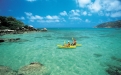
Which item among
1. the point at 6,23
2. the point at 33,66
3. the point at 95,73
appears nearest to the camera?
the point at 95,73

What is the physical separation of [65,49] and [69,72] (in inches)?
400

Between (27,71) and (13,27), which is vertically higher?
(13,27)

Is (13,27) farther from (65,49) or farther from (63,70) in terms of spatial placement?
(63,70)

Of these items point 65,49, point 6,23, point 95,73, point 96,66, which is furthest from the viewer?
point 6,23

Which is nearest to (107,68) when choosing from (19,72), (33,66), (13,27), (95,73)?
(95,73)

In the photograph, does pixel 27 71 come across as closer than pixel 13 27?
Yes

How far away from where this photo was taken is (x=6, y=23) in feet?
212

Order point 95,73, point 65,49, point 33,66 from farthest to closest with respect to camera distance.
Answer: point 65,49, point 33,66, point 95,73

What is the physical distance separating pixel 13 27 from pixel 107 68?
61.8 meters

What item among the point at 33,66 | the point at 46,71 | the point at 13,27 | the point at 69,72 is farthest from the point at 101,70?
the point at 13,27

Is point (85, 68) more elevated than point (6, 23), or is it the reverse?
point (6, 23)

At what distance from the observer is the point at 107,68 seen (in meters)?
12.5

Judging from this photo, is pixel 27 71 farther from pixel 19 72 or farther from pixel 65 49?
pixel 65 49

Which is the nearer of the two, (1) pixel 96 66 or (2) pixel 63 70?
(2) pixel 63 70
